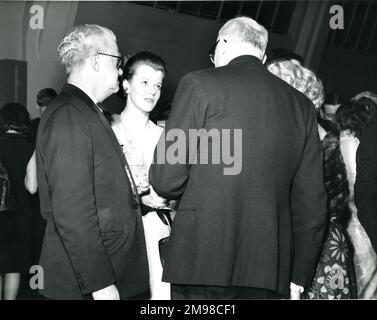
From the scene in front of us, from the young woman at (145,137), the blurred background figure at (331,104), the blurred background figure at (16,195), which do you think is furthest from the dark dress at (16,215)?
the blurred background figure at (331,104)

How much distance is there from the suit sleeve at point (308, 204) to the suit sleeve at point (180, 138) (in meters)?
0.52

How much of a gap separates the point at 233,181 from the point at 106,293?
0.66 metres

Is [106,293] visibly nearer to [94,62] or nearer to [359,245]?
[94,62]

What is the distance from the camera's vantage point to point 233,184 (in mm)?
1912

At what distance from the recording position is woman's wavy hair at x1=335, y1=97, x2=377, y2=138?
3.13 metres

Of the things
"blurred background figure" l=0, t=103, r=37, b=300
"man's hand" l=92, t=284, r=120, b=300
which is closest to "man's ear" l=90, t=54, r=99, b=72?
"man's hand" l=92, t=284, r=120, b=300

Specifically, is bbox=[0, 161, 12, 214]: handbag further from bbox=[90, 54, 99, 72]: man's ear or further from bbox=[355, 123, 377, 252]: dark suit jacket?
bbox=[355, 123, 377, 252]: dark suit jacket

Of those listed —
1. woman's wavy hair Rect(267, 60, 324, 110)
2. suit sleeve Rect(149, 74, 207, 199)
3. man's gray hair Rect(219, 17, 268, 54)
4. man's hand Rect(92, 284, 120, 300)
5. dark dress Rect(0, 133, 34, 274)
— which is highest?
man's gray hair Rect(219, 17, 268, 54)

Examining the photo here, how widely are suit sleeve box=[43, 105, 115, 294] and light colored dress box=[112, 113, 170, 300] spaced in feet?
2.65

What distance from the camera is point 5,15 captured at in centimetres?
740

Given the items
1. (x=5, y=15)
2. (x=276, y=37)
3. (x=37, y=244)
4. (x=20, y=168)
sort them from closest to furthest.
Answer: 1. (x=20, y=168)
2. (x=37, y=244)
3. (x=5, y=15)
4. (x=276, y=37)

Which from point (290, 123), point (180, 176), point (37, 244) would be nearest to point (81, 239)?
point (180, 176)

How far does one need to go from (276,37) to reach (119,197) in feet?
36.3

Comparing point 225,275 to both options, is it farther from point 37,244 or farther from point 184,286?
point 37,244
